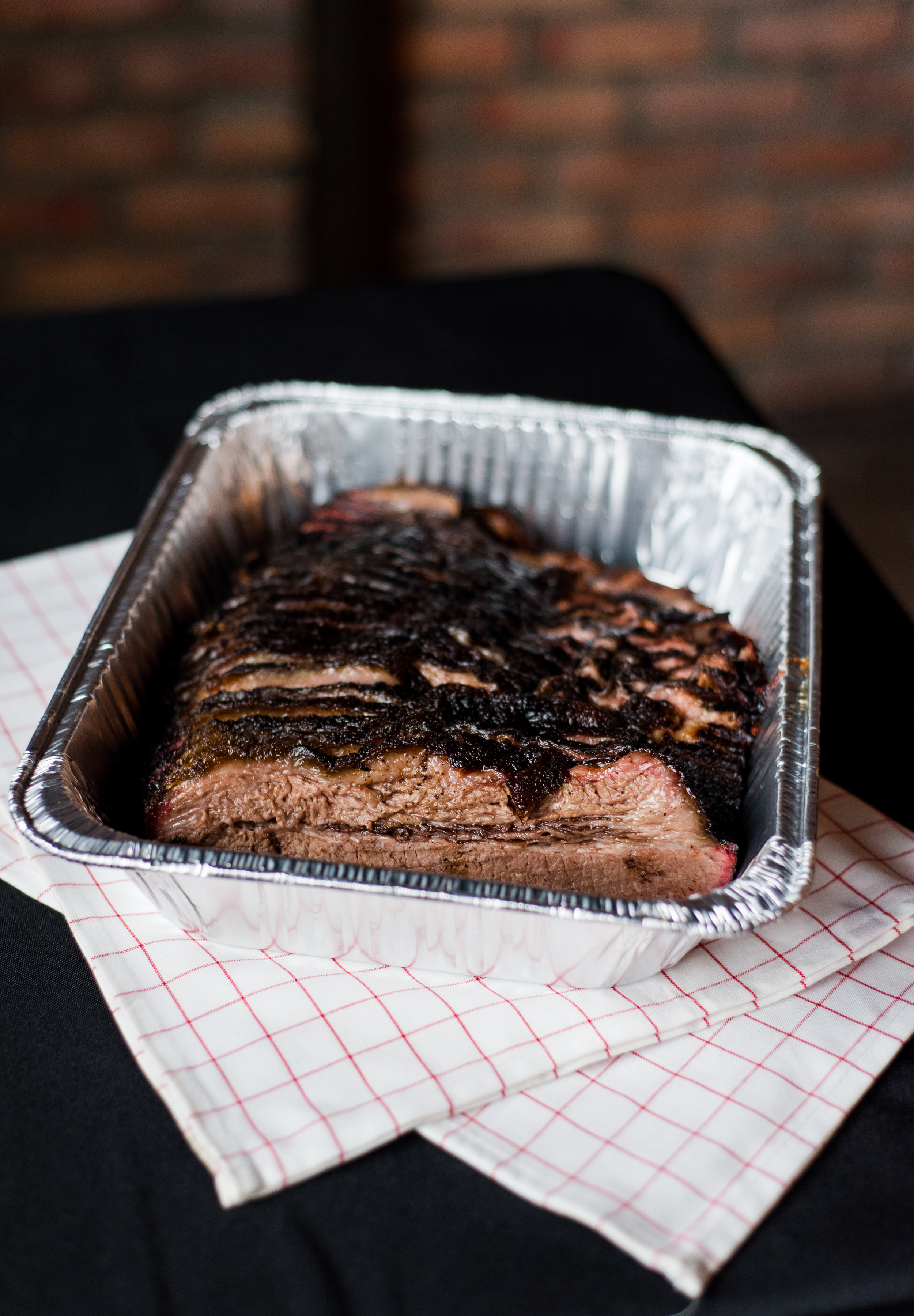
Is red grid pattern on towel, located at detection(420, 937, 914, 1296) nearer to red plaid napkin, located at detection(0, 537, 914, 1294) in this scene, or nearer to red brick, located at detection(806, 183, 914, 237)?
red plaid napkin, located at detection(0, 537, 914, 1294)

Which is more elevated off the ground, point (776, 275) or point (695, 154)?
point (695, 154)

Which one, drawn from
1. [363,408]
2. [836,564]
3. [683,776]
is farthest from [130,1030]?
[836,564]

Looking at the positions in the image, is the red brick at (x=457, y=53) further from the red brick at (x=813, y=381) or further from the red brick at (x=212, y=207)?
the red brick at (x=813, y=381)

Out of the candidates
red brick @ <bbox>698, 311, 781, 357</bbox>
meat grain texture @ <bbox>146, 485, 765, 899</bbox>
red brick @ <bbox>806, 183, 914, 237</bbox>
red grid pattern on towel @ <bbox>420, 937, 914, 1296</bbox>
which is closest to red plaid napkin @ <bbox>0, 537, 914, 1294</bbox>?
red grid pattern on towel @ <bbox>420, 937, 914, 1296</bbox>

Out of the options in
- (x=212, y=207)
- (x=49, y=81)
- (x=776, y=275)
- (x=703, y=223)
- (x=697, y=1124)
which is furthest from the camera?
(x=776, y=275)

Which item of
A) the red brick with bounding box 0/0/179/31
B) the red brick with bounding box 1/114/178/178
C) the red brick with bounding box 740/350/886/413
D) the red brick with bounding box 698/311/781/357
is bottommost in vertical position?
the red brick with bounding box 740/350/886/413

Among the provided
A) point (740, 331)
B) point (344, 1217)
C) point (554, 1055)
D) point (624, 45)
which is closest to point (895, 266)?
point (740, 331)

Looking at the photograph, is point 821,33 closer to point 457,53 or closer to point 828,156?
point 828,156
